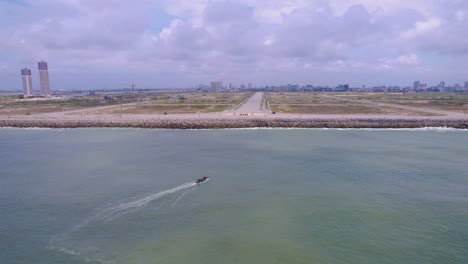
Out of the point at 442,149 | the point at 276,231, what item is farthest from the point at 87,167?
the point at 442,149

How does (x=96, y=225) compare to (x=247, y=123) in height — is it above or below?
below

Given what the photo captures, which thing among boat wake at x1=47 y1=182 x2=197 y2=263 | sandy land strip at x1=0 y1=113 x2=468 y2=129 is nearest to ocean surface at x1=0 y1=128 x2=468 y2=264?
boat wake at x1=47 y1=182 x2=197 y2=263

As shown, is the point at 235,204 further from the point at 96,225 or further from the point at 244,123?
the point at 244,123

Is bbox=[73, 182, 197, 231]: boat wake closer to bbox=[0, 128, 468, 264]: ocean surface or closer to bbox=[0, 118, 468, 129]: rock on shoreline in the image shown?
bbox=[0, 128, 468, 264]: ocean surface

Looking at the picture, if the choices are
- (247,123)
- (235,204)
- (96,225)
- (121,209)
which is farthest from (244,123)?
(96,225)

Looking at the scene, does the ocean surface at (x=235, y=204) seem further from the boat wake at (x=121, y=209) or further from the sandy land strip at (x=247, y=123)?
the sandy land strip at (x=247, y=123)

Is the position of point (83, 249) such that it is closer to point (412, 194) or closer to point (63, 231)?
point (63, 231)

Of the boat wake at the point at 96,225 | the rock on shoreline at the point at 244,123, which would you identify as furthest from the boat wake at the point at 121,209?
the rock on shoreline at the point at 244,123
